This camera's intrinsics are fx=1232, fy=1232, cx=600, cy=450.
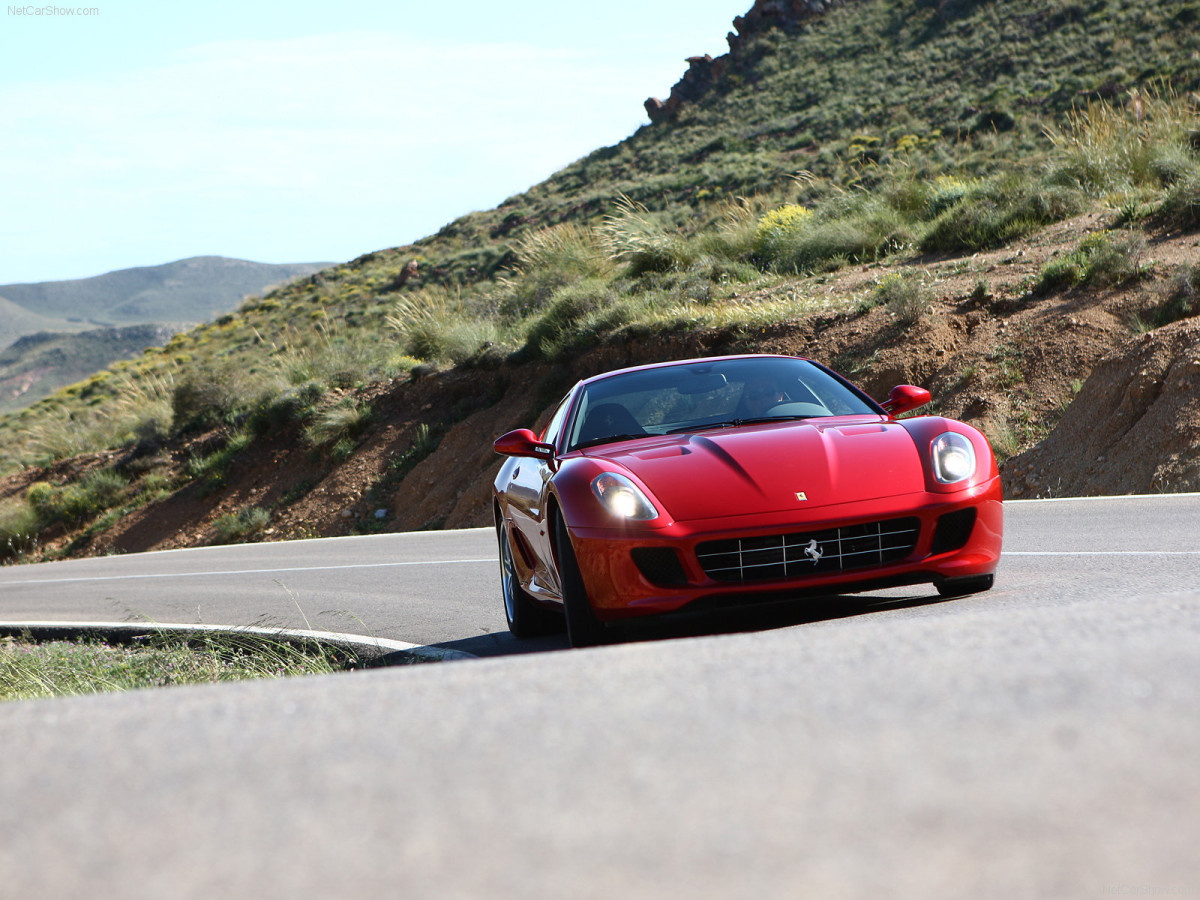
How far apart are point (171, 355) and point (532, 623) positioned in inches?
2236

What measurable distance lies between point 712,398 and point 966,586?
182cm

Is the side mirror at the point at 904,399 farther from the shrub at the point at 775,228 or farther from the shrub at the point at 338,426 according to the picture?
the shrub at the point at 338,426

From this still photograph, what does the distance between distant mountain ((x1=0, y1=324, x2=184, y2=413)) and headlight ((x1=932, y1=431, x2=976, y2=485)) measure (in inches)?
5643

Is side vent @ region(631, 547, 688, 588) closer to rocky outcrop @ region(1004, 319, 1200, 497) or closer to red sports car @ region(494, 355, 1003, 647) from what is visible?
red sports car @ region(494, 355, 1003, 647)

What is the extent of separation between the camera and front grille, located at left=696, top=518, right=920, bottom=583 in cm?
543

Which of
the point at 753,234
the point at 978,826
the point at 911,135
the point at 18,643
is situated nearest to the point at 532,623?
the point at 978,826

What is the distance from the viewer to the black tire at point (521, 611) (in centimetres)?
721

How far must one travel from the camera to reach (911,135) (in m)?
43.1

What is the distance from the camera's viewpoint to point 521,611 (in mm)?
7273

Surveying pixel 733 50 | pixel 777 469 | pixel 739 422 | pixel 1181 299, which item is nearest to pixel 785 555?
pixel 777 469

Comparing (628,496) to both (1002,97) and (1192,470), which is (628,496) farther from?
(1002,97)

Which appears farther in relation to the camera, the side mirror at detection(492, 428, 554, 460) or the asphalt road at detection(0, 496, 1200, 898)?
the side mirror at detection(492, 428, 554, 460)

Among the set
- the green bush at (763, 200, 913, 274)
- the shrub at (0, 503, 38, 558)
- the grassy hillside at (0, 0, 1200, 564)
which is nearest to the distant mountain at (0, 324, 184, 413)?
the grassy hillside at (0, 0, 1200, 564)

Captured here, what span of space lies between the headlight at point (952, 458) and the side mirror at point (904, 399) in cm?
63
